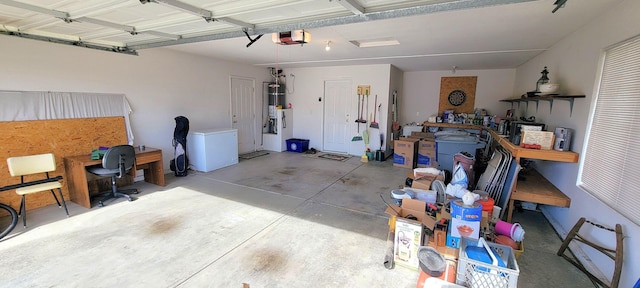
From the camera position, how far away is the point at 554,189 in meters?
3.21

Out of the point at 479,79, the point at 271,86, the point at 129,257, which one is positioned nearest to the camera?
the point at 129,257

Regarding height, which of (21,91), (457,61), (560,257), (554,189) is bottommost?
(560,257)

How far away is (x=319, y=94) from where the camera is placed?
7.44 metres

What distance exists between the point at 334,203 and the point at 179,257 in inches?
81.1

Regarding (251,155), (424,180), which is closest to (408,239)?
(424,180)

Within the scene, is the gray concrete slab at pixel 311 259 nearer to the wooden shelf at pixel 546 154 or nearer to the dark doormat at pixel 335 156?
the wooden shelf at pixel 546 154

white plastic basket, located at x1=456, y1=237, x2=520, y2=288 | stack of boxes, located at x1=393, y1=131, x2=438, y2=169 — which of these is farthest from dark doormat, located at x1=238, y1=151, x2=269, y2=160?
white plastic basket, located at x1=456, y1=237, x2=520, y2=288

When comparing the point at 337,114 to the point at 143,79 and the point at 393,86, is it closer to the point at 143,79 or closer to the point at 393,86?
the point at 393,86

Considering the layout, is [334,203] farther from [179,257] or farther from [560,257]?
[560,257]

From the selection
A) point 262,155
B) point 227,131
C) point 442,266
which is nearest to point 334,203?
point 442,266

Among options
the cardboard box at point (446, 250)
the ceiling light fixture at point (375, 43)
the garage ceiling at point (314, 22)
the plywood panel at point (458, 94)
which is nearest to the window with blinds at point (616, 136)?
the garage ceiling at point (314, 22)

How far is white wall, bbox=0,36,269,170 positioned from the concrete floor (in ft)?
4.77

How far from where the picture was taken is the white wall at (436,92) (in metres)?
6.73

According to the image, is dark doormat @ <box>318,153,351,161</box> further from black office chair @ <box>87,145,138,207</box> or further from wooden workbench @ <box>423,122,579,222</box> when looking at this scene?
black office chair @ <box>87,145,138,207</box>
